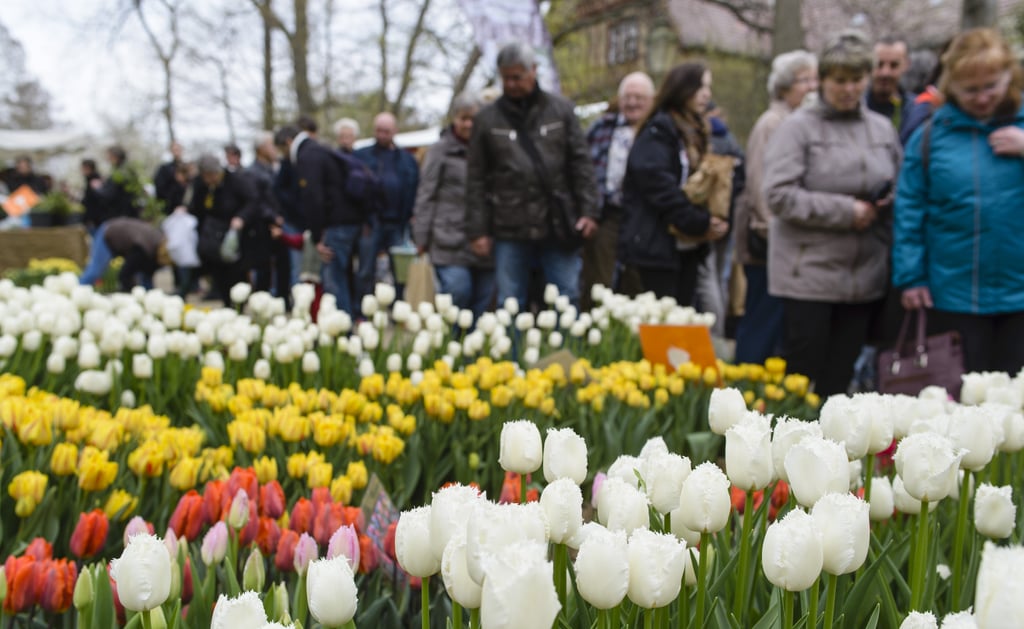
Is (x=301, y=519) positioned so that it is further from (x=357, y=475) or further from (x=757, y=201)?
(x=757, y=201)

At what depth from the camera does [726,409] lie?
122cm

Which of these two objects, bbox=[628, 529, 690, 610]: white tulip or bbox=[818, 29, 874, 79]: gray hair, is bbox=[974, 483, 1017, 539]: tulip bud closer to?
bbox=[628, 529, 690, 610]: white tulip

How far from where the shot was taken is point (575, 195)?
4.23 m

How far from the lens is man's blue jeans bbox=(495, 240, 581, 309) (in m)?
4.19

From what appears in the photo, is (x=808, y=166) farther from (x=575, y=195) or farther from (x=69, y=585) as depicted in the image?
(x=69, y=585)

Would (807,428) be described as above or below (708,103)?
below

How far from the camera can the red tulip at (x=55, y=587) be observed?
1237 millimetres

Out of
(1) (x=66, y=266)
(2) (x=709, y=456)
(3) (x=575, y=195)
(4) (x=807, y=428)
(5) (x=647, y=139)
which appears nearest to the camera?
(4) (x=807, y=428)

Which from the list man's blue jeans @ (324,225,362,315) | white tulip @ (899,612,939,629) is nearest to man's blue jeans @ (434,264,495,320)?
man's blue jeans @ (324,225,362,315)

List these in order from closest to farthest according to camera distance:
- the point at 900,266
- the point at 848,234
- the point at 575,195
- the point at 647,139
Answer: the point at 900,266, the point at 848,234, the point at 647,139, the point at 575,195

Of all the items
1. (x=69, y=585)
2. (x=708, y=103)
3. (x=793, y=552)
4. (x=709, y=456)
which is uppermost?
(x=708, y=103)

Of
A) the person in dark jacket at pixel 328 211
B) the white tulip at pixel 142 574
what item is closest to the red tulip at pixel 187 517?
the white tulip at pixel 142 574

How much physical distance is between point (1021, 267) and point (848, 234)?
1.98 ft

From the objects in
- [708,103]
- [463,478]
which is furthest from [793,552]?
[708,103]
